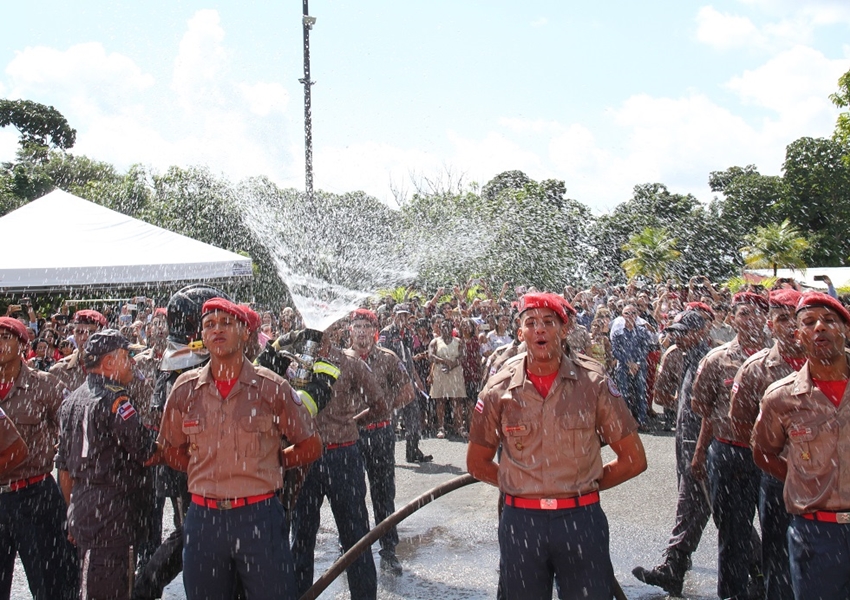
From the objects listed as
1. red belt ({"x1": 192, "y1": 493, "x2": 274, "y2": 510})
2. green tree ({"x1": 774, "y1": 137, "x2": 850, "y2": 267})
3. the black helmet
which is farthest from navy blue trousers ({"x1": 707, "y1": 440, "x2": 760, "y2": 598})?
green tree ({"x1": 774, "y1": 137, "x2": 850, "y2": 267})

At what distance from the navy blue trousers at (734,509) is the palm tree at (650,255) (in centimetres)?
2094

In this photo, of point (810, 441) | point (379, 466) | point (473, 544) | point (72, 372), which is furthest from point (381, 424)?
point (810, 441)

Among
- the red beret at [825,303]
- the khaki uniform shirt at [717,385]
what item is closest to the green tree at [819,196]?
the khaki uniform shirt at [717,385]

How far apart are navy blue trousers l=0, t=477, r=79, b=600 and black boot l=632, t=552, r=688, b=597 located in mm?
3709

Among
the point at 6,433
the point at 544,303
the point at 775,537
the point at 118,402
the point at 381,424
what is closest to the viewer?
the point at 544,303

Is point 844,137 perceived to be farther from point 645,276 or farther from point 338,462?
point 338,462

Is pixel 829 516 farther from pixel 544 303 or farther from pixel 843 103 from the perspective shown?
pixel 843 103

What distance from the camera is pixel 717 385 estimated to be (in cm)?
496

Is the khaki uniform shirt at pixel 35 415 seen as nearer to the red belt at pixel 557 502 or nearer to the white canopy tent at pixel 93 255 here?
the red belt at pixel 557 502

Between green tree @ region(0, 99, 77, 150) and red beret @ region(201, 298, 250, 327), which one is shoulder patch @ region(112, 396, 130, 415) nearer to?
red beret @ region(201, 298, 250, 327)

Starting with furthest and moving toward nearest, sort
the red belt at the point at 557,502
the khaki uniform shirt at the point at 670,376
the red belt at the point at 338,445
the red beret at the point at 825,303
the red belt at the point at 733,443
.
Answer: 1. the khaki uniform shirt at the point at 670,376
2. the red belt at the point at 338,445
3. the red belt at the point at 733,443
4. the red beret at the point at 825,303
5. the red belt at the point at 557,502

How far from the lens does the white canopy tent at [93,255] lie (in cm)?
1123

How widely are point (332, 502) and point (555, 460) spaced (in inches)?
83.7

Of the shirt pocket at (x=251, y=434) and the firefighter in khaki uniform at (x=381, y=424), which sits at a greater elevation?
the shirt pocket at (x=251, y=434)
